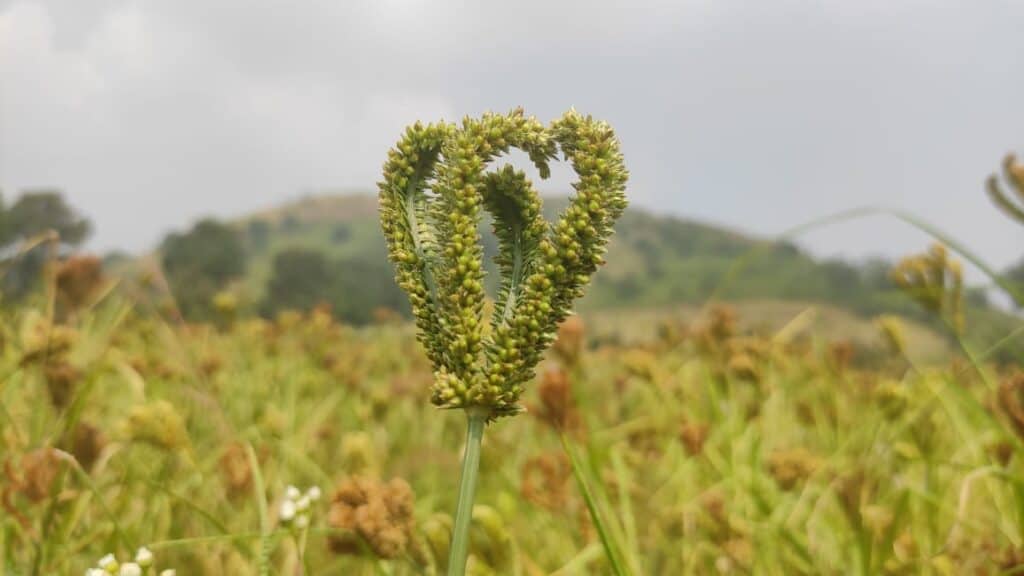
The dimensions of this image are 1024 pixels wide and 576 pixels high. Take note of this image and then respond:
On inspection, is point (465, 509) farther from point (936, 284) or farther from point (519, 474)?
point (519, 474)

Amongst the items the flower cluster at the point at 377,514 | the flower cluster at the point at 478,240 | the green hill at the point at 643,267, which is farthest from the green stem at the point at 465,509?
the green hill at the point at 643,267

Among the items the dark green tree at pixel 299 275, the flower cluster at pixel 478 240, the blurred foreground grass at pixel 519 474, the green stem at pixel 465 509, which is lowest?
the blurred foreground grass at pixel 519 474

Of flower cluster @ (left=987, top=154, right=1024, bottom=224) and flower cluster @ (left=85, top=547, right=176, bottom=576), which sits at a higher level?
flower cluster @ (left=987, top=154, right=1024, bottom=224)

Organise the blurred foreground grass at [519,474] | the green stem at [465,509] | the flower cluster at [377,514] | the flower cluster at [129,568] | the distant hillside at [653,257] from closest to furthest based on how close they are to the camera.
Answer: the green stem at [465,509], the flower cluster at [129,568], the flower cluster at [377,514], the blurred foreground grass at [519,474], the distant hillside at [653,257]

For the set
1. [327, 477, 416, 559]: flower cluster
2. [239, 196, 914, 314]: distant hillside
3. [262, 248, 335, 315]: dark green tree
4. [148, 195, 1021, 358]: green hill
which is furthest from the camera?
[239, 196, 914, 314]: distant hillside

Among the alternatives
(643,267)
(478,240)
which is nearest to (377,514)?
(478,240)

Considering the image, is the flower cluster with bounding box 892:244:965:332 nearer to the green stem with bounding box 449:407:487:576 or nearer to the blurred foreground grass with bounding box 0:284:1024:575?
the blurred foreground grass with bounding box 0:284:1024:575

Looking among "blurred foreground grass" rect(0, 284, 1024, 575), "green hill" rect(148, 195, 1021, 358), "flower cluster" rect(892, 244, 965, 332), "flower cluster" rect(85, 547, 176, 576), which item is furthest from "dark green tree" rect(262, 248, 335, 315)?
"flower cluster" rect(85, 547, 176, 576)

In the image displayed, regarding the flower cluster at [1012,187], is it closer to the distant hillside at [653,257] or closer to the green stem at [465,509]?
the green stem at [465,509]

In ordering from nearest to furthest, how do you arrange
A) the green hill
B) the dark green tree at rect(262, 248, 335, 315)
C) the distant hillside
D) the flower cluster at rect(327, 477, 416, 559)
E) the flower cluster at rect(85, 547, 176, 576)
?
the flower cluster at rect(85, 547, 176, 576) < the flower cluster at rect(327, 477, 416, 559) < the dark green tree at rect(262, 248, 335, 315) < the green hill < the distant hillside
